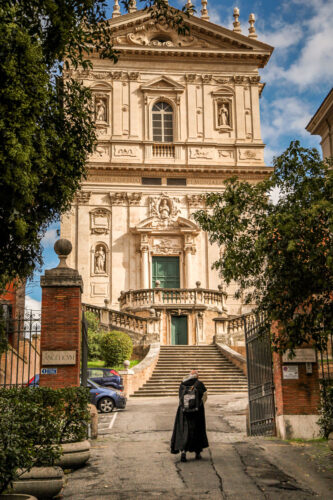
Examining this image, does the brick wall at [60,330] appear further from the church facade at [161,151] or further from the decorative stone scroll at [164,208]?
the decorative stone scroll at [164,208]

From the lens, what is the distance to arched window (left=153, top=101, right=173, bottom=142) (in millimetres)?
40781

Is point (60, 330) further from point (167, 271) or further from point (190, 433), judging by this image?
point (167, 271)

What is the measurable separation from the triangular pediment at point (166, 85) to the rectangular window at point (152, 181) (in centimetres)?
598

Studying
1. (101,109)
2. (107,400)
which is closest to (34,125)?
(107,400)

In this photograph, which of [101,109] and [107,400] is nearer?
[107,400]

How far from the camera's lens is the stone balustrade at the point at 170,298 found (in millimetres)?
32031

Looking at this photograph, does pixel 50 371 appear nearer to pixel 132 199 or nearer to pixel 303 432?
pixel 303 432

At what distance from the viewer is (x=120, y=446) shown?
39.9ft

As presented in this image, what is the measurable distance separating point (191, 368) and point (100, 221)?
15442mm

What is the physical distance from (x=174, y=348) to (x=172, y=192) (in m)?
13.5

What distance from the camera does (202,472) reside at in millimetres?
9703

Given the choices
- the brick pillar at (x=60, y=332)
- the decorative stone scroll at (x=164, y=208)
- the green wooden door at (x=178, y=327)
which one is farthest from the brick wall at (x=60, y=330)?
the decorative stone scroll at (x=164, y=208)

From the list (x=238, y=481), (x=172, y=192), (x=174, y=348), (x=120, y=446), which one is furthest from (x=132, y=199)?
(x=238, y=481)

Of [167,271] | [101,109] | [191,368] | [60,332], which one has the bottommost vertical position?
[191,368]
